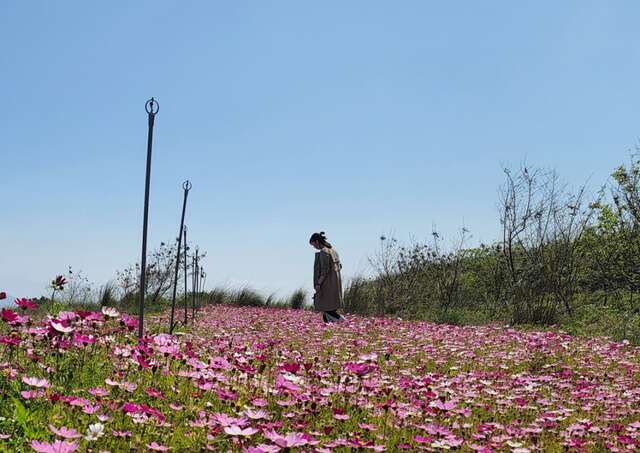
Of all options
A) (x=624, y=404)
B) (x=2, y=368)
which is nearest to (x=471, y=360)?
(x=624, y=404)

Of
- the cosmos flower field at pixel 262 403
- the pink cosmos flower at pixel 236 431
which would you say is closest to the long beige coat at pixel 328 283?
the cosmos flower field at pixel 262 403

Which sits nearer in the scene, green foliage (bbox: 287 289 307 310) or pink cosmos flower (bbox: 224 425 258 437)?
pink cosmos flower (bbox: 224 425 258 437)

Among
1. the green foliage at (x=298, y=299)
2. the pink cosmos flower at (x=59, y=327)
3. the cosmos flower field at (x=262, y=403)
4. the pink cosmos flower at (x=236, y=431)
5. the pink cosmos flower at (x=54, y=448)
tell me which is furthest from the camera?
the green foliage at (x=298, y=299)

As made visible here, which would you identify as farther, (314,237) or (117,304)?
(117,304)

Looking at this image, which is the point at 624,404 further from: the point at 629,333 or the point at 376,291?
the point at 376,291

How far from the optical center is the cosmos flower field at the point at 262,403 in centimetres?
303

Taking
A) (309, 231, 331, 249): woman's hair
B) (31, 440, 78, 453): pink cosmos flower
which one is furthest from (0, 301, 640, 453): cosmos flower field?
(309, 231, 331, 249): woman's hair

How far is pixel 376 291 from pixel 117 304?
23.0 feet

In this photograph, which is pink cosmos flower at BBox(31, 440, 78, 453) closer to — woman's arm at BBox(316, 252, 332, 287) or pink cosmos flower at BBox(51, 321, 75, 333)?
pink cosmos flower at BBox(51, 321, 75, 333)

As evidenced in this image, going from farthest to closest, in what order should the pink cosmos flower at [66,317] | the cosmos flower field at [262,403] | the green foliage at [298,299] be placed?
1. the green foliage at [298,299]
2. the pink cosmos flower at [66,317]
3. the cosmos flower field at [262,403]

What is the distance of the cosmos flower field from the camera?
303 centimetres

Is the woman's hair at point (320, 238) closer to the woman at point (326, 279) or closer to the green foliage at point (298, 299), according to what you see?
the woman at point (326, 279)

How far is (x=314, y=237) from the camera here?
12.4 metres

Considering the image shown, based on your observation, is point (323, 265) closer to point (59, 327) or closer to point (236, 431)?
point (59, 327)
